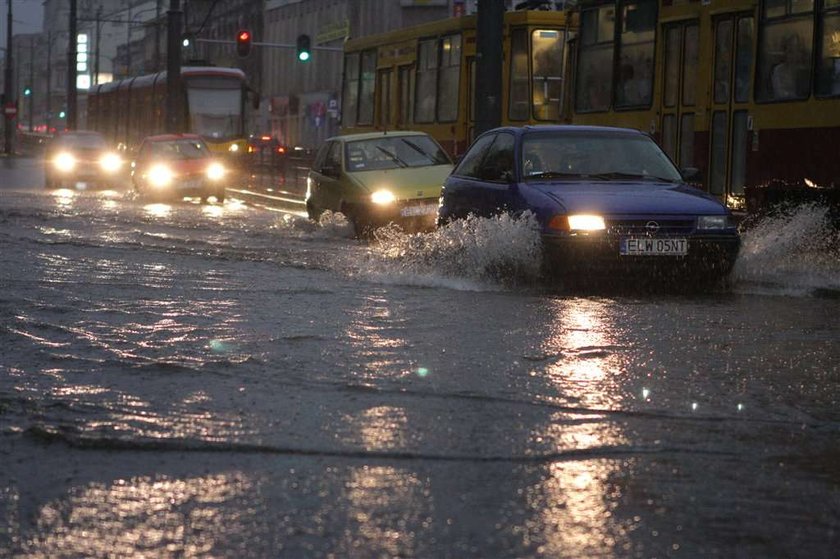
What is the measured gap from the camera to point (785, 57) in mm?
17234

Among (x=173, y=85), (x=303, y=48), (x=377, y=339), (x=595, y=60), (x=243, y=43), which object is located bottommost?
(x=377, y=339)

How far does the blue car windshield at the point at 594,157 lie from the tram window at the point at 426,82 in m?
12.5

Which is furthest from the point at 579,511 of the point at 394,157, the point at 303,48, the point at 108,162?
the point at 303,48

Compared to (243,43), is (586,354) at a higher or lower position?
lower

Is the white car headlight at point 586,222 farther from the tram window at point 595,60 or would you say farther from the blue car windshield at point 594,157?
the tram window at point 595,60

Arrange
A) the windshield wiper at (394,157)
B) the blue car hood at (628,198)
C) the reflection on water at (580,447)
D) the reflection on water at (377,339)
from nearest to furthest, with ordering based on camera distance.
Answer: the reflection on water at (580,447), the reflection on water at (377,339), the blue car hood at (628,198), the windshield wiper at (394,157)

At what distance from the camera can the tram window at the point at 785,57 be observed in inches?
662

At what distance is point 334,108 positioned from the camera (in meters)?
74.7

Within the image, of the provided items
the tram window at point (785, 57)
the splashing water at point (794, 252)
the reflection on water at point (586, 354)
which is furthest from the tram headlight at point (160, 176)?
the reflection on water at point (586, 354)

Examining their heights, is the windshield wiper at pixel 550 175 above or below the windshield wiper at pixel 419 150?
below

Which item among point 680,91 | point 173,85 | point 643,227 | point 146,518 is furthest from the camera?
point 173,85

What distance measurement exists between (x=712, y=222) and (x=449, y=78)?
1383cm

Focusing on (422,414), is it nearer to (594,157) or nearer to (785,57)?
(594,157)

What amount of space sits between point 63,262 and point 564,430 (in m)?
10.5
